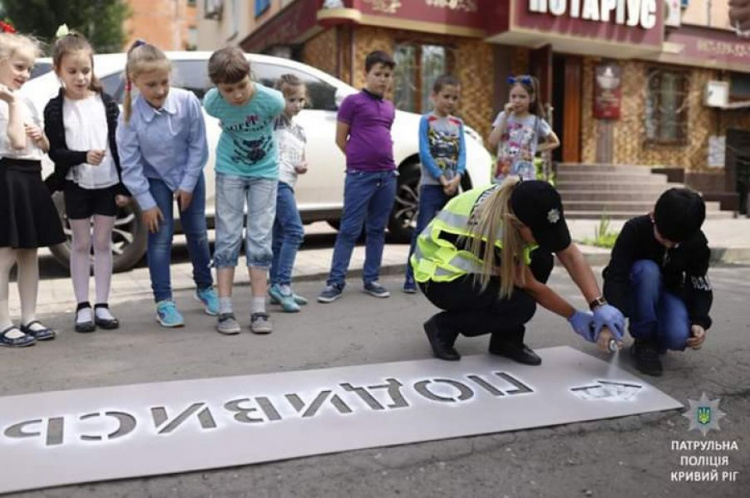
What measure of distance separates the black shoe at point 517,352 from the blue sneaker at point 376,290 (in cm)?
161

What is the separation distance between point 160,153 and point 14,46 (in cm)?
86

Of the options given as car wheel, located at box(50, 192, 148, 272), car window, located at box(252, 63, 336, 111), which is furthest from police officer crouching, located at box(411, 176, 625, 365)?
car window, located at box(252, 63, 336, 111)

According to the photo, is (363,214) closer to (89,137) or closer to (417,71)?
(89,137)

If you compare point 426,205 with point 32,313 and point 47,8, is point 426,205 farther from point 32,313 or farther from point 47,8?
point 47,8

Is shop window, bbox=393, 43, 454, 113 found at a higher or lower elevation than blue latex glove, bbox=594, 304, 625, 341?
higher

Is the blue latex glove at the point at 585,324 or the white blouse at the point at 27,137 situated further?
the white blouse at the point at 27,137

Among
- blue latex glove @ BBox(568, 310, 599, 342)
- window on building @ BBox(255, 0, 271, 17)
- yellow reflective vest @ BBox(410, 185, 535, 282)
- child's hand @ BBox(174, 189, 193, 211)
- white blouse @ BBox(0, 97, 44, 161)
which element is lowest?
blue latex glove @ BBox(568, 310, 599, 342)

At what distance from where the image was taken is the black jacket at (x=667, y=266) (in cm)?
317

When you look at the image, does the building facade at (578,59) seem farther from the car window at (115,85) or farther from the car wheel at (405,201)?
the car window at (115,85)

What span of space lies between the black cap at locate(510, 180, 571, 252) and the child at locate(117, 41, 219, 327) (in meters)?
1.91

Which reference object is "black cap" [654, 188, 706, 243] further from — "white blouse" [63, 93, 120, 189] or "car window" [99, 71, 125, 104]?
"car window" [99, 71, 125, 104]

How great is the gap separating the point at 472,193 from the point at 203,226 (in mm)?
1776

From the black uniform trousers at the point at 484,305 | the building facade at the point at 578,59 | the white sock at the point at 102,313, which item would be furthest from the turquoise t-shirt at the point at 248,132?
the building facade at the point at 578,59

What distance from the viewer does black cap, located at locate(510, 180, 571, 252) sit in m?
2.85
